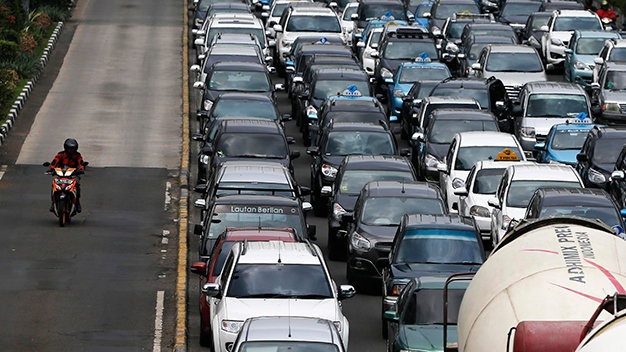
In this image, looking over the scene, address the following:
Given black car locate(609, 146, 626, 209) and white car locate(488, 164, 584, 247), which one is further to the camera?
black car locate(609, 146, 626, 209)

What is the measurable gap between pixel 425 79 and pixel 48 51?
47.7 ft

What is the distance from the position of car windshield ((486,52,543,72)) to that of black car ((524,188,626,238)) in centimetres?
1666

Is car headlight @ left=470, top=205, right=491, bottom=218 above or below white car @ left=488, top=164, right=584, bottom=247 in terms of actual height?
below

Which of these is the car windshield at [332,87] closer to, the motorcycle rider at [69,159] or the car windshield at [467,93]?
the car windshield at [467,93]

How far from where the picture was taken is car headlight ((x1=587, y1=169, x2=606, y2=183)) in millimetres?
31656

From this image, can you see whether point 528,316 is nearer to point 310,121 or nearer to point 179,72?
point 310,121

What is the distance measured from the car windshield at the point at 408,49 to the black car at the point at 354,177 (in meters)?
14.5

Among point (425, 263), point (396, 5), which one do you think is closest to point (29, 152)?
point (425, 263)

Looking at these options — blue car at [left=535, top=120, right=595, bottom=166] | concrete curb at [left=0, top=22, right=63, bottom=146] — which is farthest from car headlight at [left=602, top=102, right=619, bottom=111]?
concrete curb at [left=0, top=22, right=63, bottom=146]

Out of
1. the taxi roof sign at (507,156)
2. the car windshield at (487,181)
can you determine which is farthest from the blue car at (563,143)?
the car windshield at (487,181)

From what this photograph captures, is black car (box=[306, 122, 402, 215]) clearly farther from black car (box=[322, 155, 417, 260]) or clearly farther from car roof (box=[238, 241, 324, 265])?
car roof (box=[238, 241, 324, 265])

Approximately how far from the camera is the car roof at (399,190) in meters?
27.2

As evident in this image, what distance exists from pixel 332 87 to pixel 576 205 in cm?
1438

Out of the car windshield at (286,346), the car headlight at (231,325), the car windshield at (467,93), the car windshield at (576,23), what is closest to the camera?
the car windshield at (286,346)
